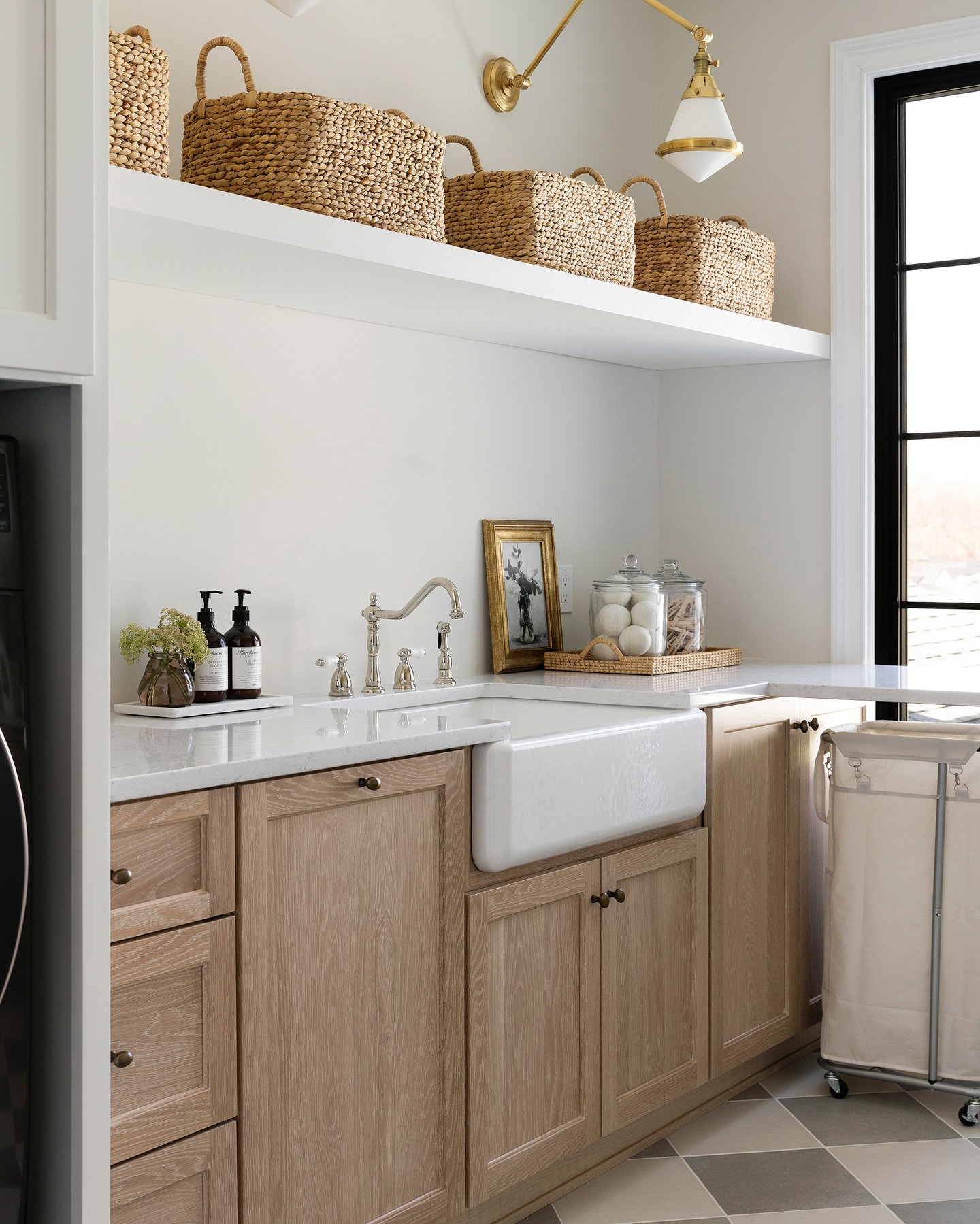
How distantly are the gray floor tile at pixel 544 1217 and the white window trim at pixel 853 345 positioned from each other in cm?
166

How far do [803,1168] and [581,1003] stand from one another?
1.94 ft

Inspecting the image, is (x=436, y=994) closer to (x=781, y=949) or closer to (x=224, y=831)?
(x=224, y=831)

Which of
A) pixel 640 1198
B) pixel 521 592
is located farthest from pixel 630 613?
pixel 640 1198

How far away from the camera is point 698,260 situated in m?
3.08

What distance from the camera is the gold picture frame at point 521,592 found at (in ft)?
10.2

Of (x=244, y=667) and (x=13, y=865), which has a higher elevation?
(x=244, y=667)

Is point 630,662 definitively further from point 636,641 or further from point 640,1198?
point 640,1198

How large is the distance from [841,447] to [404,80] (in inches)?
56.1

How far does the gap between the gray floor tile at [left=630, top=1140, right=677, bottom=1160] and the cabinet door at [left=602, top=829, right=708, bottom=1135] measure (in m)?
0.12

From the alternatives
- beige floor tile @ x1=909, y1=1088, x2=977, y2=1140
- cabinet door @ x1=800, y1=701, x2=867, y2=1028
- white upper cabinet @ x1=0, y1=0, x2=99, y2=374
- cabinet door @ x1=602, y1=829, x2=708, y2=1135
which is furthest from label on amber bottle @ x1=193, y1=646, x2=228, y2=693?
beige floor tile @ x1=909, y1=1088, x2=977, y2=1140

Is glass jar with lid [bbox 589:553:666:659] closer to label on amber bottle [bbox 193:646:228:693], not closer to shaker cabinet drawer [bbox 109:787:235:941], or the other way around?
label on amber bottle [bbox 193:646:228:693]

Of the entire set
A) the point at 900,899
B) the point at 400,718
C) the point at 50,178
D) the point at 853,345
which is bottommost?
the point at 900,899

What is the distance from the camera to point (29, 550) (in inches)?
58.4

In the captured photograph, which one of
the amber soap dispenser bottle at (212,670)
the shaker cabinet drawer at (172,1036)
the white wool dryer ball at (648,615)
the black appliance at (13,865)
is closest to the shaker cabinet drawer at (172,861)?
the shaker cabinet drawer at (172,1036)
